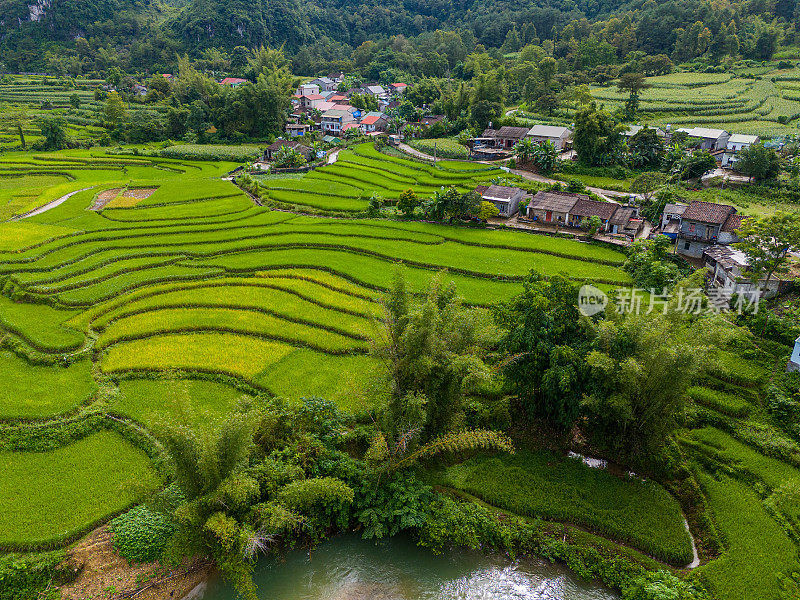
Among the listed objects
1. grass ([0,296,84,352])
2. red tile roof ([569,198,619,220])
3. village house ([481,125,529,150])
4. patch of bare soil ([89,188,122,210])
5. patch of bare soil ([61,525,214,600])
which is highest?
village house ([481,125,529,150])

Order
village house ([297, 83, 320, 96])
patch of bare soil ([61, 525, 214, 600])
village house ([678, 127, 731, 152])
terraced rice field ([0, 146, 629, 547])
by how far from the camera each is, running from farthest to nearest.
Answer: village house ([297, 83, 320, 96]), village house ([678, 127, 731, 152]), terraced rice field ([0, 146, 629, 547]), patch of bare soil ([61, 525, 214, 600])

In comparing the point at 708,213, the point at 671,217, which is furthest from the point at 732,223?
the point at 671,217

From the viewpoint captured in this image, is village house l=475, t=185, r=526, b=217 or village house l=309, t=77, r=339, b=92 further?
village house l=309, t=77, r=339, b=92

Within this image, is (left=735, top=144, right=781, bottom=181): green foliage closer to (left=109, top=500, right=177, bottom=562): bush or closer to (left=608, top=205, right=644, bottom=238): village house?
(left=608, top=205, right=644, bottom=238): village house

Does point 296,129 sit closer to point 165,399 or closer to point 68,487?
point 165,399

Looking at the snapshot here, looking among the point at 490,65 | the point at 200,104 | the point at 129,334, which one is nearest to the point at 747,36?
the point at 490,65

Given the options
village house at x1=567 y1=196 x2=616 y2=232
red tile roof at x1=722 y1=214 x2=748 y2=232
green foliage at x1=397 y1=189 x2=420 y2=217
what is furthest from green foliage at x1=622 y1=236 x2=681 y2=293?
green foliage at x1=397 y1=189 x2=420 y2=217
